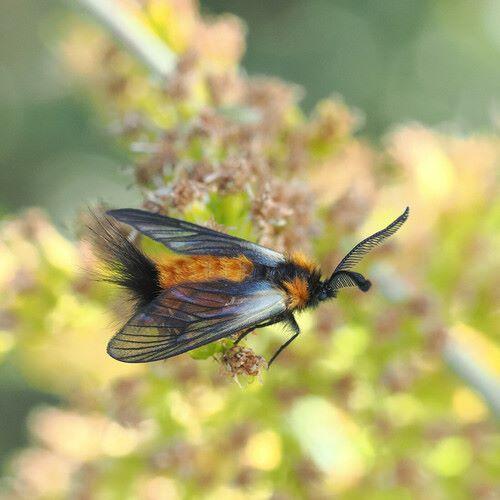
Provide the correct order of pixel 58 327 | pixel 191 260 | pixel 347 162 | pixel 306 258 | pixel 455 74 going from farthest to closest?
pixel 455 74
pixel 347 162
pixel 58 327
pixel 306 258
pixel 191 260

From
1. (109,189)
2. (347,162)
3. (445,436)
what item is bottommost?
(445,436)

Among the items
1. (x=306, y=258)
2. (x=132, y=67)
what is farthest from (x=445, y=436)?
(x=132, y=67)

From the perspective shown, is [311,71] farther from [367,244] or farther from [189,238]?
[189,238]

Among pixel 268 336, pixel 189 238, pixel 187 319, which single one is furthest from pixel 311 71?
pixel 187 319

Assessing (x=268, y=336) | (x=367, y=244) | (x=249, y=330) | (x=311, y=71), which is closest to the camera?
(x=249, y=330)

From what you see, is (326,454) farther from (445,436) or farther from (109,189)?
(109,189)

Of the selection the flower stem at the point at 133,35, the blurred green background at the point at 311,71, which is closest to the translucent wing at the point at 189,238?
the flower stem at the point at 133,35

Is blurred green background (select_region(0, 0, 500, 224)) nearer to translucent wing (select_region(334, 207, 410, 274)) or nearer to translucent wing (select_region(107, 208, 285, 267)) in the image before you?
translucent wing (select_region(334, 207, 410, 274))
